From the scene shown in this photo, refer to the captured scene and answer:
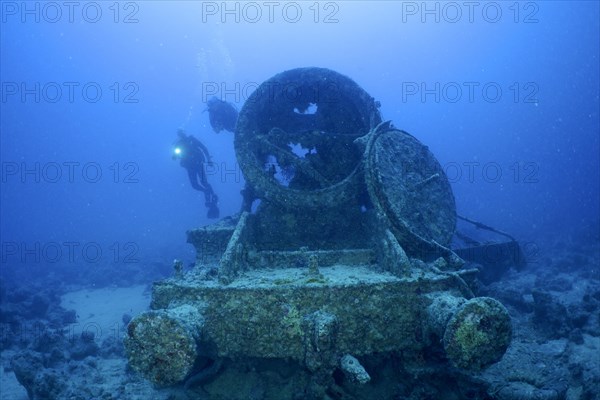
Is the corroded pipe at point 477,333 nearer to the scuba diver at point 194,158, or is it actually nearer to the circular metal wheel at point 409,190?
the circular metal wheel at point 409,190

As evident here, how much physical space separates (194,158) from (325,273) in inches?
384

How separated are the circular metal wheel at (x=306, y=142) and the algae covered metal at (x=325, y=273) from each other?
0.06ft

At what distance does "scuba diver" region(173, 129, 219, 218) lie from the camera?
467 inches

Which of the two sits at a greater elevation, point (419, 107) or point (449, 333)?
point (419, 107)

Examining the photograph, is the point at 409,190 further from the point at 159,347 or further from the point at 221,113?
the point at 221,113

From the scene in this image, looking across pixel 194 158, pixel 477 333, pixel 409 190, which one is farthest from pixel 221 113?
pixel 477 333

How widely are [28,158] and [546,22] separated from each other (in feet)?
580

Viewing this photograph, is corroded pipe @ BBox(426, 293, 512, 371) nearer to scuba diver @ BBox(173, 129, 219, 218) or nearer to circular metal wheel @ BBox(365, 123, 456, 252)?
circular metal wheel @ BBox(365, 123, 456, 252)

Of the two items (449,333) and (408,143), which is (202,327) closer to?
(449,333)

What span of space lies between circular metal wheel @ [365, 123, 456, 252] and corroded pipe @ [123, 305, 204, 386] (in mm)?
2591

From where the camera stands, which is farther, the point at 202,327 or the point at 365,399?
the point at 365,399

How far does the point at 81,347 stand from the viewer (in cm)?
659

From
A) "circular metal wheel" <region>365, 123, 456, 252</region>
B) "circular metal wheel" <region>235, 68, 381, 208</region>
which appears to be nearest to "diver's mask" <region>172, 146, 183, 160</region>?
"circular metal wheel" <region>235, 68, 381, 208</region>

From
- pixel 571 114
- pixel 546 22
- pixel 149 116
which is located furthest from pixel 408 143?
pixel 149 116
